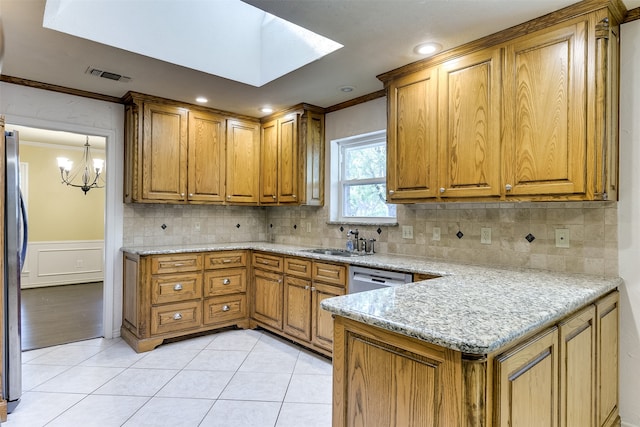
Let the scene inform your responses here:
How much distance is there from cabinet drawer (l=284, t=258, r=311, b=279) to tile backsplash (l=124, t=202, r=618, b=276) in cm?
60

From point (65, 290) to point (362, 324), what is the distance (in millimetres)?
6011

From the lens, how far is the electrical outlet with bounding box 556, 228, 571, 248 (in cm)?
223

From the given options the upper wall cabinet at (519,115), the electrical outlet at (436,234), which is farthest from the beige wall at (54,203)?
the electrical outlet at (436,234)

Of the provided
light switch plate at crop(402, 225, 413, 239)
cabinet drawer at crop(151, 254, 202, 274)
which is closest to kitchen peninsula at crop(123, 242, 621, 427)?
light switch plate at crop(402, 225, 413, 239)

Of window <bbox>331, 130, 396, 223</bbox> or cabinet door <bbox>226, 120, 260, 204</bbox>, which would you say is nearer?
window <bbox>331, 130, 396, 223</bbox>

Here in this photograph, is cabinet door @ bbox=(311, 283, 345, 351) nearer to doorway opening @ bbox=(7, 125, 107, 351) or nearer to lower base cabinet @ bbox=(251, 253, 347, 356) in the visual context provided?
lower base cabinet @ bbox=(251, 253, 347, 356)

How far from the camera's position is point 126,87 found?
329 centimetres

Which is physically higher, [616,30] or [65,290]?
[616,30]

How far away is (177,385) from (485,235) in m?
2.42

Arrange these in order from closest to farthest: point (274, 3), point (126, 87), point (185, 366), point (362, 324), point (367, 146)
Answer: point (362, 324) → point (274, 3) → point (185, 366) → point (126, 87) → point (367, 146)

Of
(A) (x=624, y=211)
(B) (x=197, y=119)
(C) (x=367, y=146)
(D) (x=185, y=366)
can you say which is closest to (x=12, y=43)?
(B) (x=197, y=119)

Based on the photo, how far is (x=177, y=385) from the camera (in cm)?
261

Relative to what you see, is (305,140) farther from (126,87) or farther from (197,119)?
(126,87)

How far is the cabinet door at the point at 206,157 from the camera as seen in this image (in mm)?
3818
